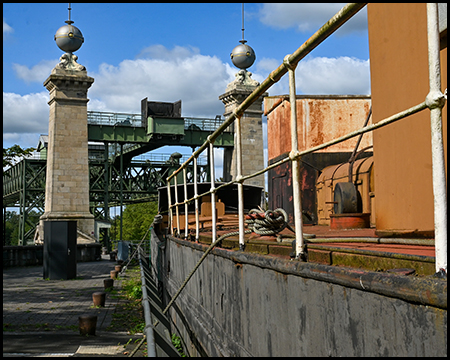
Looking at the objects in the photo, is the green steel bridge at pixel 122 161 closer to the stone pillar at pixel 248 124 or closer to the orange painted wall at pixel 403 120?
the stone pillar at pixel 248 124

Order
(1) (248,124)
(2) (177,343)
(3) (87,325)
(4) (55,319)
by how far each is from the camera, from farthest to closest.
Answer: (1) (248,124) → (4) (55,319) → (3) (87,325) → (2) (177,343)

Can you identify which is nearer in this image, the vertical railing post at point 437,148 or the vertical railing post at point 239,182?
the vertical railing post at point 437,148

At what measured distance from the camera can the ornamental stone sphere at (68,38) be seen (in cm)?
2922

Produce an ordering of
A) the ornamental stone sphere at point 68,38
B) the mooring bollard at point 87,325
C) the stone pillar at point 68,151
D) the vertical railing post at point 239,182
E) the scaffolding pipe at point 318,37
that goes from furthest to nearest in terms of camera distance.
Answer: the ornamental stone sphere at point 68,38 → the stone pillar at point 68,151 → the mooring bollard at point 87,325 → the vertical railing post at point 239,182 → the scaffolding pipe at point 318,37

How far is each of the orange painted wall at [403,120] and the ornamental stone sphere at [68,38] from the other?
27949 mm

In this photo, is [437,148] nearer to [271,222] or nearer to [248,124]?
A: [271,222]

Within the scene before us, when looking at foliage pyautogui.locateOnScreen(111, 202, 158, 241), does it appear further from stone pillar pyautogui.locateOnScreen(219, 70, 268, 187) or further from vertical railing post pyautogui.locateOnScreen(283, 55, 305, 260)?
vertical railing post pyautogui.locateOnScreen(283, 55, 305, 260)

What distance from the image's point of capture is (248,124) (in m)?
32.8

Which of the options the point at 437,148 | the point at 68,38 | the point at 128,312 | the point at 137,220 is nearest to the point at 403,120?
the point at 437,148

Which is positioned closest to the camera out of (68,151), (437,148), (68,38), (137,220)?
(437,148)

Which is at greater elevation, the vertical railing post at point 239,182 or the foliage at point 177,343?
the vertical railing post at point 239,182

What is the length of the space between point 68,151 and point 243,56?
38.9 feet

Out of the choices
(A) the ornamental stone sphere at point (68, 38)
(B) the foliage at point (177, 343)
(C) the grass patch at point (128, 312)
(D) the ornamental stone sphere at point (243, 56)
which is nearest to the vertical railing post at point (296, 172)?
(B) the foliage at point (177, 343)

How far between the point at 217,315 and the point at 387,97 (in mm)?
3068
